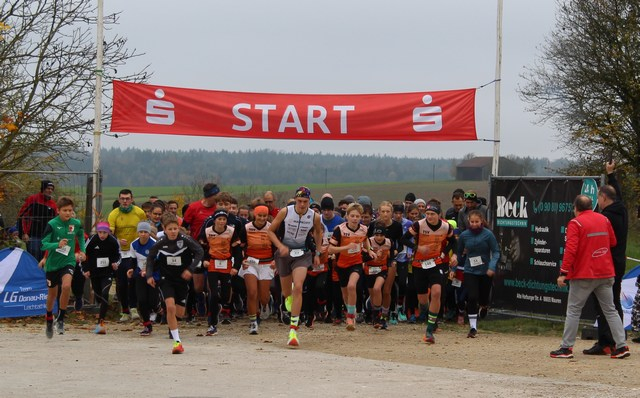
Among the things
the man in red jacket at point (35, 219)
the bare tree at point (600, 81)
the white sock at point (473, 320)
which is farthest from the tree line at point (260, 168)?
the white sock at point (473, 320)

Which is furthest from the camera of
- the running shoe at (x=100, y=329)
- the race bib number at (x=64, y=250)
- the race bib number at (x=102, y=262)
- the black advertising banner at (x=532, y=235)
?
the black advertising banner at (x=532, y=235)

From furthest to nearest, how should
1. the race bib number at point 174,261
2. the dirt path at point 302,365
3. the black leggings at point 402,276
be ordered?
the black leggings at point 402,276 < the race bib number at point 174,261 < the dirt path at point 302,365

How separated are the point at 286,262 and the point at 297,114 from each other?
464cm

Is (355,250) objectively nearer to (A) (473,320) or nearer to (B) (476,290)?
(B) (476,290)

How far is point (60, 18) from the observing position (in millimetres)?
22375

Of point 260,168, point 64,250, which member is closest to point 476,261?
point 64,250

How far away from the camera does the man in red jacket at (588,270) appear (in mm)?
12266

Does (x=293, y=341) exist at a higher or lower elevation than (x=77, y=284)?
lower

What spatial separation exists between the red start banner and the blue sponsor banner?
3001mm

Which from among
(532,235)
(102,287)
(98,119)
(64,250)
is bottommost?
(102,287)

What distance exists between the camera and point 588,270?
12266 millimetres

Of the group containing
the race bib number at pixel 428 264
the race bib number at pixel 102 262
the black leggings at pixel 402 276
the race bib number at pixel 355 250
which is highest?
the race bib number at pixel 355 250

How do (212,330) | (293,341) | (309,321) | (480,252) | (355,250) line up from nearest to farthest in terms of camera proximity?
(293,341) → (212,330) → (355,250) → (480,252) → (309,321)

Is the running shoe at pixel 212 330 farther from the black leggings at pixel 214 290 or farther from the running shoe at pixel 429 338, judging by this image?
the running shoe at pixel 429 338
